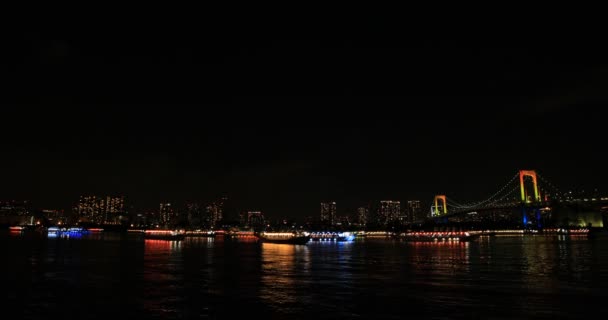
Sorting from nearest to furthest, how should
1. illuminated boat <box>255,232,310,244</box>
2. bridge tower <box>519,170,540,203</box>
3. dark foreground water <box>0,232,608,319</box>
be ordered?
1. dark foreground water <box>0,232,608,319</box>
2. illuminated boat <box>255,232,310,244</box>
3. bridge tower <box>519,170,540,203</box>

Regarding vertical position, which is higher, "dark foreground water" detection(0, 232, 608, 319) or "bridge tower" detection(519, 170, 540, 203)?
"bridge tower" detection(519, 170, 540, 203)

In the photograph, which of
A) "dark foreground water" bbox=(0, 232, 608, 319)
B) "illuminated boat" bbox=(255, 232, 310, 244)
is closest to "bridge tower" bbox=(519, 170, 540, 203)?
"illuminated boat" bbox=(255, 232, 310, 244)

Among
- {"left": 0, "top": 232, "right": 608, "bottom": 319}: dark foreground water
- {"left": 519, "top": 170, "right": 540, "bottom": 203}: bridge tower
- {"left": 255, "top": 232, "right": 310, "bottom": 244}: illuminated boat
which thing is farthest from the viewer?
{"left": 519, "top": 170, "right": 540, "bottom": 203}: bridge tower

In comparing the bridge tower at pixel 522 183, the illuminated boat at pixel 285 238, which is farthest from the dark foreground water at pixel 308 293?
the bridge tower at pixel 522 183

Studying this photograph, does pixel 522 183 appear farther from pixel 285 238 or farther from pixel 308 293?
pixel 308 293

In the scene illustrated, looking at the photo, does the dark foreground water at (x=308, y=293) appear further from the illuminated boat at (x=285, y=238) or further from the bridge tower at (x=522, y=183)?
the bridge tower at (x=522, y=183)

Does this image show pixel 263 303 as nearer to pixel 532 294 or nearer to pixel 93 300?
pixel 93 300

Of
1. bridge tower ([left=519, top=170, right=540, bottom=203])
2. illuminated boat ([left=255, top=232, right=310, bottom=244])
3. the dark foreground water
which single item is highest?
bridge tower ([left=519, top=170, right=540, bottom=203])

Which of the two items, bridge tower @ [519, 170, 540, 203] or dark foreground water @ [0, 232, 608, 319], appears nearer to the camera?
dark foreground water @ [0, 232, 608, 319]

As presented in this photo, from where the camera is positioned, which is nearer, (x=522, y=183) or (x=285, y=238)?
(x=285, y=238)

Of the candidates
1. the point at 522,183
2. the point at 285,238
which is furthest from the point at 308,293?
the point at 522,183

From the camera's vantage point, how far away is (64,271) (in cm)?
3481

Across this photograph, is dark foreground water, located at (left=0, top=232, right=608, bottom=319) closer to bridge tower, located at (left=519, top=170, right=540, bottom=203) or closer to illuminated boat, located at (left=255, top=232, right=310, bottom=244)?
illuminated boat, located at (left=255, top=232, right=310, bottom=244)


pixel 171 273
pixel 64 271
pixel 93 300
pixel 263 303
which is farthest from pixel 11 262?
pixel 263 303
